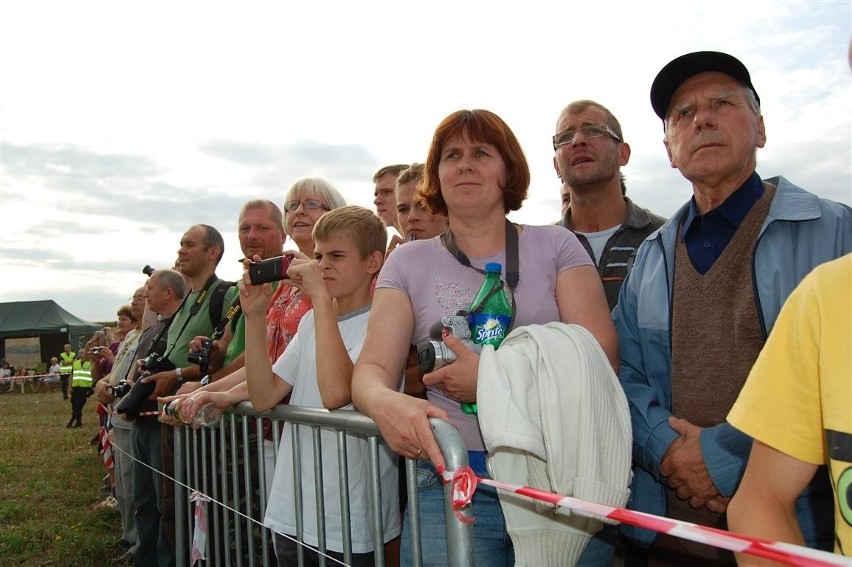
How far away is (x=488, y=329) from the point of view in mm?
1915

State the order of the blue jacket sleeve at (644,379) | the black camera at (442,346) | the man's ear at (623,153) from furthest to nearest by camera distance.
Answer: the man's ear at (623,153) → the blue jacket sleeve at (644,379) → the black camera at (442,346)

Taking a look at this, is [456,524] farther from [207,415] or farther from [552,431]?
[207,415]

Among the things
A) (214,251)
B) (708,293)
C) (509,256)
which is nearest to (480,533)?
(509,256)

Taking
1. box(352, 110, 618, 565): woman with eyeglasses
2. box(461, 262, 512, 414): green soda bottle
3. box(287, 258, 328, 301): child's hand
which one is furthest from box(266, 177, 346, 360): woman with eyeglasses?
box(461, 262, 512, 414): green soda bottle

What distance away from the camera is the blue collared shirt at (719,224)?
2.12 meters

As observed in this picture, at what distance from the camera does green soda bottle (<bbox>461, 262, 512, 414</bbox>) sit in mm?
1916

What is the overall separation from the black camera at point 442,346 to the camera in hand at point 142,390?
128 inches

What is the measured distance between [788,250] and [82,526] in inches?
281

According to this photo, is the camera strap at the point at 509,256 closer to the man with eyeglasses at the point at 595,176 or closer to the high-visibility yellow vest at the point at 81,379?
the man with eyeglasses at the point at 595,176

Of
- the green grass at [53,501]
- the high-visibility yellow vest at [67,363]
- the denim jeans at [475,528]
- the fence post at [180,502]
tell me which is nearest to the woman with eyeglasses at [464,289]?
the denim jeans at [475,528]

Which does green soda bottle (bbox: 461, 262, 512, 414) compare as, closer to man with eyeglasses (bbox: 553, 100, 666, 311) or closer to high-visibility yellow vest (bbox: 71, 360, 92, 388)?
man with eyeglasses (bbox: 553, 100, 666, 311)

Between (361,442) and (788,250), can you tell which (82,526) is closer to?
(361,442)

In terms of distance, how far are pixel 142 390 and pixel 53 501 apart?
471 cm

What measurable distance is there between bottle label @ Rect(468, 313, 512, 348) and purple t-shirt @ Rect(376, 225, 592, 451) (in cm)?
16
